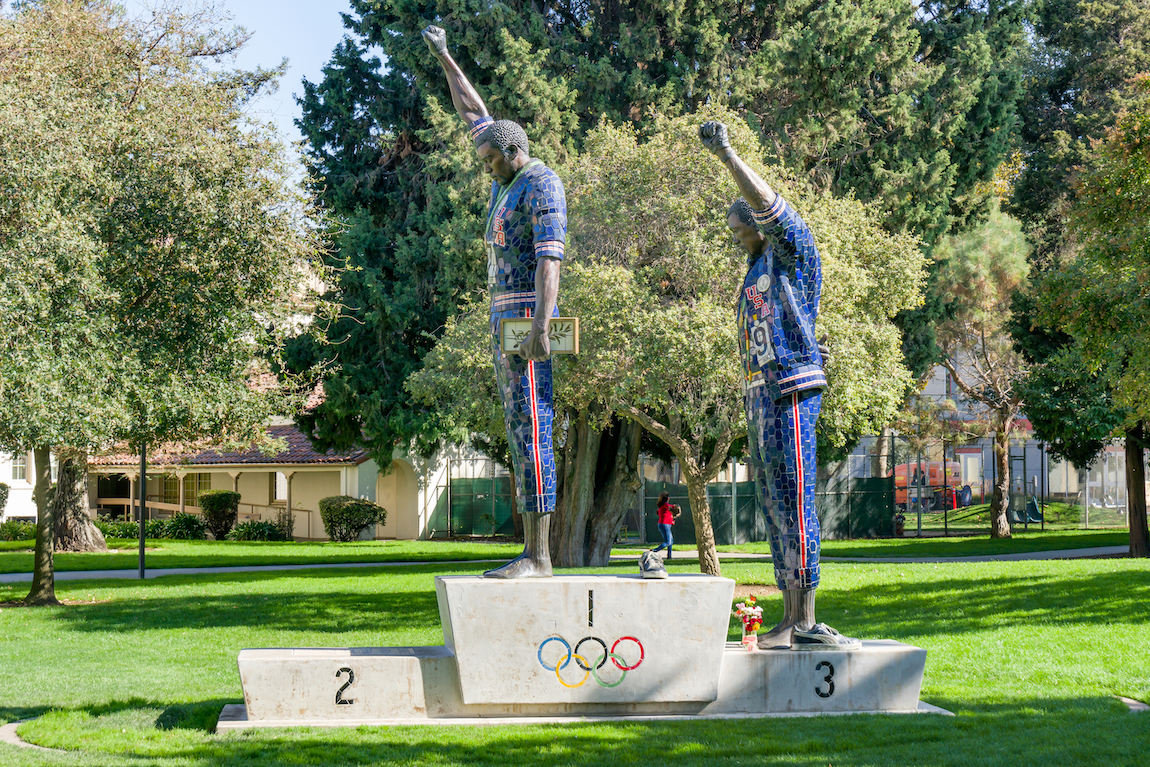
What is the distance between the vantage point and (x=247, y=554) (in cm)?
2875

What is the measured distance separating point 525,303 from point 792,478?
2.16 metres

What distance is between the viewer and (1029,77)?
36750mm

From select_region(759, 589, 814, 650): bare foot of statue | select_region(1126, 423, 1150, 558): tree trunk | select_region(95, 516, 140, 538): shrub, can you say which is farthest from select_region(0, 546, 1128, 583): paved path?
select_region(759, 589, 814, 650): bare foot of statue

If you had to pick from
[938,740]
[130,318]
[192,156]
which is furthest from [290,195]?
[938,740]

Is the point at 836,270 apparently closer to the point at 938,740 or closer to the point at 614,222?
the point at 614,222

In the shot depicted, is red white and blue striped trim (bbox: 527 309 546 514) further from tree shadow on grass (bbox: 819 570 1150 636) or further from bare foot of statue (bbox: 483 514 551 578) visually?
tree shadow on grass (bbox: 819 570 1150 636)

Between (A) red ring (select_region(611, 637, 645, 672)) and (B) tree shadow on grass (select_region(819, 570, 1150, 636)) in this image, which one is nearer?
(A) red ring (select_region(611, 637, 645, 672))

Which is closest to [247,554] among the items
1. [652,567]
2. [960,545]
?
[960,545]

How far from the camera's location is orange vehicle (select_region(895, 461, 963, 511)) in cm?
4078

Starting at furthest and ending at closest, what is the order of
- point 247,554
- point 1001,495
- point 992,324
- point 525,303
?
point 1001,495 < point 992,324 < point 247,554 < point 525,303

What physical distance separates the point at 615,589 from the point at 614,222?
903cm

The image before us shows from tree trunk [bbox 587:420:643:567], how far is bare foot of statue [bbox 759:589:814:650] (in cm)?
1483

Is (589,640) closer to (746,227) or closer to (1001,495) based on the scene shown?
(746,227)

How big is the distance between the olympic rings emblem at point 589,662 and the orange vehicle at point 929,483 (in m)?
31.8
